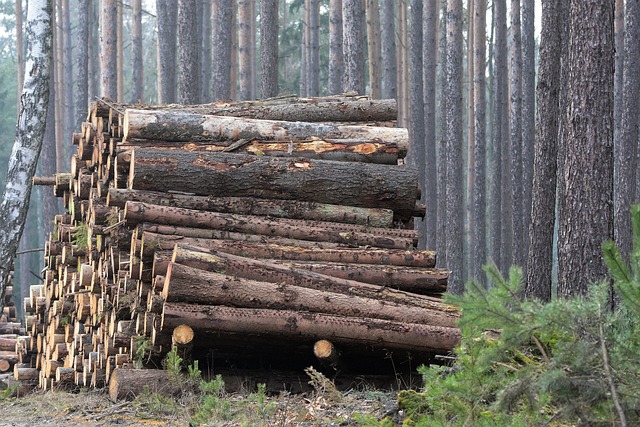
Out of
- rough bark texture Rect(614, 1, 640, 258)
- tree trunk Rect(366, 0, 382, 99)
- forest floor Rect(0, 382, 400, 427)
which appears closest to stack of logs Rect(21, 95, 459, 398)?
forest floor Rect(0, 382, 400, 427)

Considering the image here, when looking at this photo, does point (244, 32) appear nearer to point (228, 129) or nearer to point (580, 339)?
point (228, 129)

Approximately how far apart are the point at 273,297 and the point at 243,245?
1.11 meters

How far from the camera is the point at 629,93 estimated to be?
19391 mm

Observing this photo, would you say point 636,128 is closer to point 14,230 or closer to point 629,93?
point 629,93

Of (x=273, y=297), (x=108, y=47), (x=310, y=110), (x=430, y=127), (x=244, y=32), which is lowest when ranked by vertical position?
(x=273, y=297)

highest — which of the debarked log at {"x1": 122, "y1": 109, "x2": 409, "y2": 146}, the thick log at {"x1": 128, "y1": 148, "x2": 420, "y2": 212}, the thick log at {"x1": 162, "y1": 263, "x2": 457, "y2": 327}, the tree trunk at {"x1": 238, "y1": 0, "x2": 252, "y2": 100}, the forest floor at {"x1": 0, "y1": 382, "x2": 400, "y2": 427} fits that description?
the tree trunk at {"x1": 238, "y1": 0, "x2": 252, "y2": 100}

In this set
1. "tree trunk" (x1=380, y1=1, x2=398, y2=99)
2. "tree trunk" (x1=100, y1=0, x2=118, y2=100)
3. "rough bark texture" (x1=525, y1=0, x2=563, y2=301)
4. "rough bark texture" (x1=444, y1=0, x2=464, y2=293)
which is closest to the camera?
"rough bark texture" (x1=525, y1=0, x2=563, y2=301)

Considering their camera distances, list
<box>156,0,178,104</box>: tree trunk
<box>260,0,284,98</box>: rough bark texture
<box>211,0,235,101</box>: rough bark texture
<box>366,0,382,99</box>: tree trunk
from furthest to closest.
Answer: <box>366,0,382,99</box>: tree trunk < <box>156,0,178,104</box>: tree trunk < <box>211,0,235,101</box>: rough bark texture < <box>260,0,284,98</box>: rough bark texture

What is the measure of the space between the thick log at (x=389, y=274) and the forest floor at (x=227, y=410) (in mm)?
999

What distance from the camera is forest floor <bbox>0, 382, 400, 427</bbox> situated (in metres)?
6.62

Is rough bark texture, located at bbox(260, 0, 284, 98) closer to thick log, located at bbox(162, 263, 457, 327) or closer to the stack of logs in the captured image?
the stack of logs

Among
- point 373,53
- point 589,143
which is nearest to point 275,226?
point 589,143

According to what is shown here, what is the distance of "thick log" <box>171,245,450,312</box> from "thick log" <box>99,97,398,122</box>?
312cm

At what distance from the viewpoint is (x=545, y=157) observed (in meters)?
13.3
